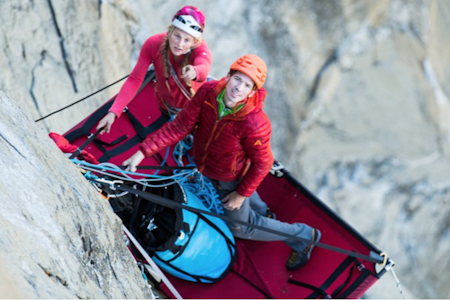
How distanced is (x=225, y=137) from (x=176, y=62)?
0.72 meters

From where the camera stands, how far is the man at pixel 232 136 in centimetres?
244

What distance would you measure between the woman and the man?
27cm

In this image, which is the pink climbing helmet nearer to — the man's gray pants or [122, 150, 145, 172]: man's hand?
[122, 150, 145, 172]: man's hand

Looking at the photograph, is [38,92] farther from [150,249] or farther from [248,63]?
[248,63]

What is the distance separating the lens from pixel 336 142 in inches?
339

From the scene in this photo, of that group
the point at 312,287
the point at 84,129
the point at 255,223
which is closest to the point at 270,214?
the point at 255,223

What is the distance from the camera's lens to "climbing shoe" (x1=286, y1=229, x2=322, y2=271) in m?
3.37

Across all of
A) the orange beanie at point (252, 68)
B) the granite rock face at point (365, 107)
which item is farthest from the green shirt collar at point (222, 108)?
the granite rock face at point (365, 107)

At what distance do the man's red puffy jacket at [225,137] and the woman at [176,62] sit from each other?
251 millimetres

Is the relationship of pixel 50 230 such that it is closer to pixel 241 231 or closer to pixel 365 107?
pixel 241 231

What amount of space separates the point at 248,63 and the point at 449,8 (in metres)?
8.59

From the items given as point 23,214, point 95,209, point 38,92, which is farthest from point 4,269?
point 38,92

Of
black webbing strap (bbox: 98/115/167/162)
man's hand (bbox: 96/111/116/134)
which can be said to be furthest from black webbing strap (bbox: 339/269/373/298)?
man's hand (bbox: 96/111/116/134)

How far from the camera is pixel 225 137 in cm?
268
